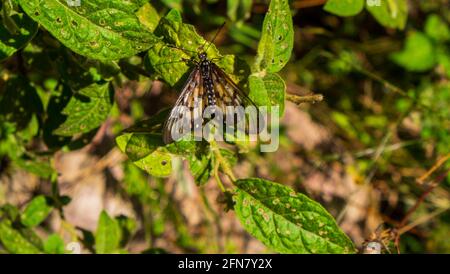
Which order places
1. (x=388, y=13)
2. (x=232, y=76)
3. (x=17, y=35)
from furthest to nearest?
(x=388, y=13) < (x=232, y=76) < (x=17, y=35)

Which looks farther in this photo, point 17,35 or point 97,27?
point 17,35

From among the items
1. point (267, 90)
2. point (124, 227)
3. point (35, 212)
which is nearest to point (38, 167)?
point (35, 212)

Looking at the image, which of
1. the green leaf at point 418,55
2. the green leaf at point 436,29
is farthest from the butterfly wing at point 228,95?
the green leaf at point 436,29

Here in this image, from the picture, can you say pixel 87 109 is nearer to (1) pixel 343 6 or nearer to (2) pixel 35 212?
(2) pixel 35 212

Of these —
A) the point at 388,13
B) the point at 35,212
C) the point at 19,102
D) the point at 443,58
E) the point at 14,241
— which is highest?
the point at 443,58

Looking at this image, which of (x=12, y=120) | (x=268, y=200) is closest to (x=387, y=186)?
(x=268, y=200)
